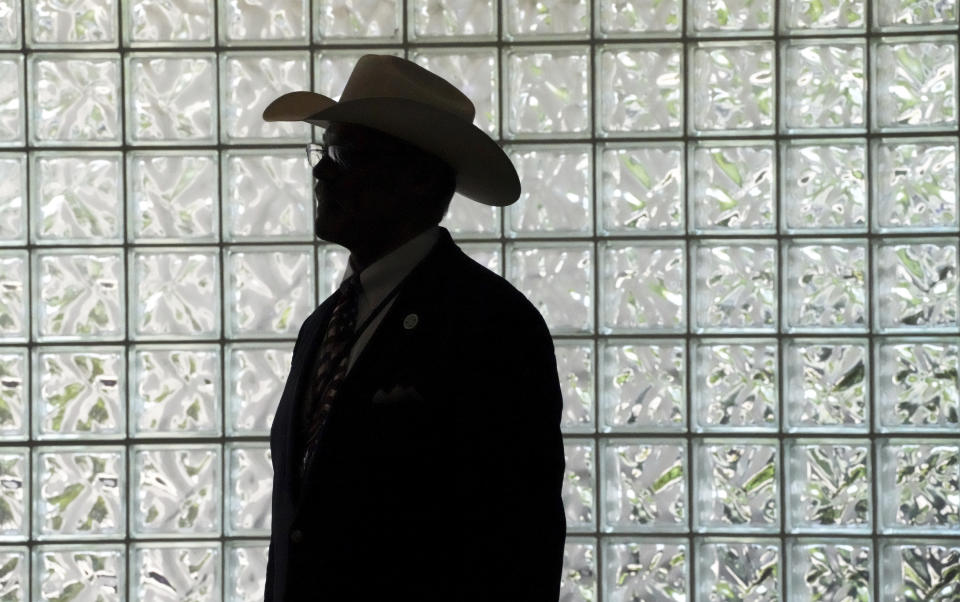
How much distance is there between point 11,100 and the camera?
2486 millimetres

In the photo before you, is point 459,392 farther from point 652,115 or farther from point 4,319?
point 4,319

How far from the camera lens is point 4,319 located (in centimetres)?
248

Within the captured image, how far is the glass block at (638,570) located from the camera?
2.43 metres

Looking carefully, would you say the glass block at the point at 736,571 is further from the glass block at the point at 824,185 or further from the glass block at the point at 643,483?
the glass block at the point at 824,185

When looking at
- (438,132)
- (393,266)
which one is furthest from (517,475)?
(438,132)

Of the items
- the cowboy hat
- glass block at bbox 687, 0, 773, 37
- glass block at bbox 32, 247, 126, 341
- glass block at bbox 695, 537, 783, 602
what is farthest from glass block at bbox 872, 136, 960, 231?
glass block at bbox 32, 247, 126, 341

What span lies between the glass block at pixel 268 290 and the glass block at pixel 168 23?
458 millimetres

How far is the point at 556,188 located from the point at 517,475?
3.72 feet

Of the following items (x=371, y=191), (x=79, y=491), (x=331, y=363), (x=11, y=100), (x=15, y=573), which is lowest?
(x=15, y=573)

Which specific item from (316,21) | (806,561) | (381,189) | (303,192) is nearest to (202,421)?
(303,192)

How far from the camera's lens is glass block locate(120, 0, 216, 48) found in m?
2.48

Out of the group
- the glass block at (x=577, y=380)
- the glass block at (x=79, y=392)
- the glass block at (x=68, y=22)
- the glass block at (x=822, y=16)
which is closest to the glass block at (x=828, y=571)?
the glass block at (x=577, y=380)

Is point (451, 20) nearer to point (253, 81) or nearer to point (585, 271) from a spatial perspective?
point (253, 81)

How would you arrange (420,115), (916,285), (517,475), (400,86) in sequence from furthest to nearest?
(916,285) → (400,86) → (420,115) → (517,475)
